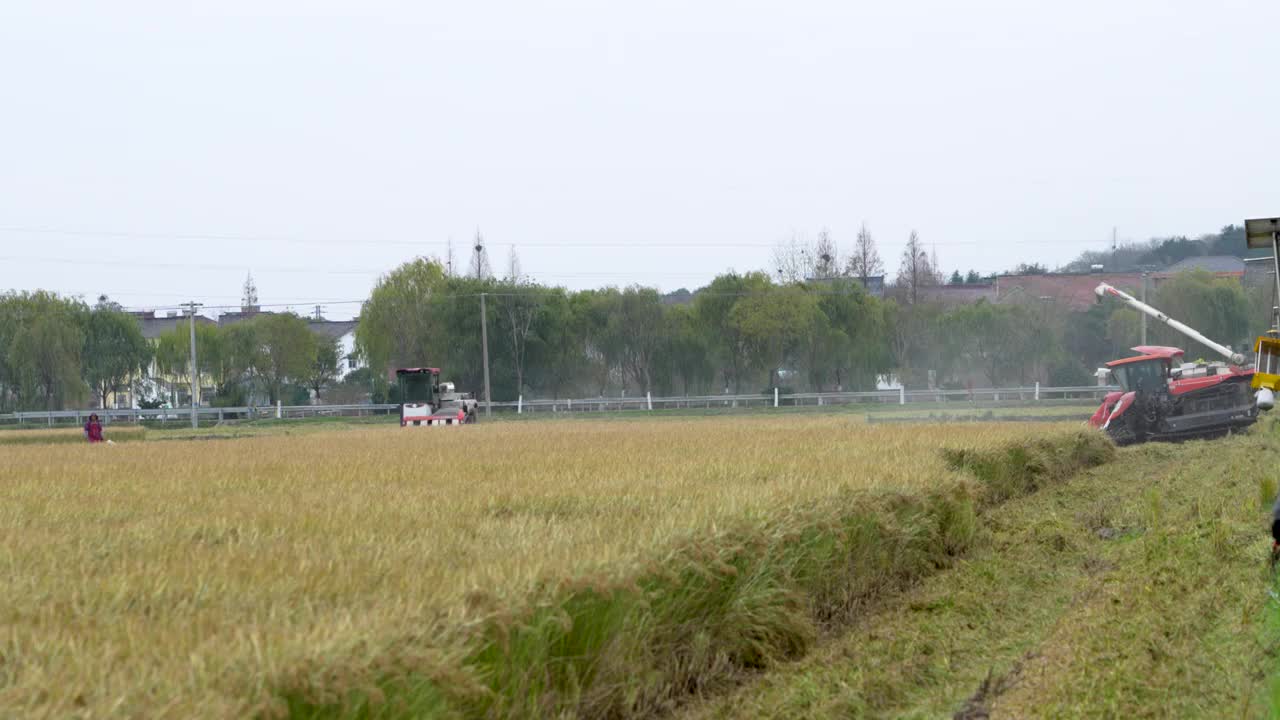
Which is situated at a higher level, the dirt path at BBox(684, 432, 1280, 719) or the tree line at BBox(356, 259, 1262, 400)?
the tree line at BBox(356, 259, 1262, 400)

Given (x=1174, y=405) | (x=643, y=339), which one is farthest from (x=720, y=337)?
(x=1174, y=405)

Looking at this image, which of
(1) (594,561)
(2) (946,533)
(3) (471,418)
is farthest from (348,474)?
(3) (471,418)

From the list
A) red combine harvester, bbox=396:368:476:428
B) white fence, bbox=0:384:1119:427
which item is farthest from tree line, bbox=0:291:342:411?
red combine harvester, bbox=396:368:476:428

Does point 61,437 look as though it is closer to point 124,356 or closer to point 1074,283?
point 124,356

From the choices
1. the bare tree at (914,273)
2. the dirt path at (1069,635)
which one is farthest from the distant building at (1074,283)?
the dirt path at (1069,635)

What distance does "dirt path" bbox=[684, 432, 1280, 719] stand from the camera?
6098 millimetres

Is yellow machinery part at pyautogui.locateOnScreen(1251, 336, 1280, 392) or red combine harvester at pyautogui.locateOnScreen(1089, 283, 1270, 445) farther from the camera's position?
red combine harvester at pyautogui.locateOnScreen(1089, 283, 1270, 445)

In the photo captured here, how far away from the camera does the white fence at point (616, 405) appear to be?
52.3 metres

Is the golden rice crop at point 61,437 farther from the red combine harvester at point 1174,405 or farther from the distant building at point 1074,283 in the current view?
the distant building at point 1074,283

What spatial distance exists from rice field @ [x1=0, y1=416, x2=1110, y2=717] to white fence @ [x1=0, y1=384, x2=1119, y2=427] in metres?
41.6

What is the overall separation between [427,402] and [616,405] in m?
13.6

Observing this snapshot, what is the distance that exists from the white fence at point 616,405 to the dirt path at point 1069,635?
40271mm

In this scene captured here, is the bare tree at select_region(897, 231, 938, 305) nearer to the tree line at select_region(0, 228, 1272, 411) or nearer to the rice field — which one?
the tree line at select_region(0, 228, 1272, 411)

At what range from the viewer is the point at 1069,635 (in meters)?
7.31
